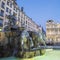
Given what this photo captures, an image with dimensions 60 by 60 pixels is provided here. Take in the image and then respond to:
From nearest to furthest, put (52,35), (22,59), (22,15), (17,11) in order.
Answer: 1. (22,59)
2. (17,11)
3. (22,15)
4. (52,35)

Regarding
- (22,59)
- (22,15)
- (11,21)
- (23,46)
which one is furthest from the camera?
(22,15)

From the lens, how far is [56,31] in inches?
2357

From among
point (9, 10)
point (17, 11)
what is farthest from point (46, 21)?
point (9, 10)

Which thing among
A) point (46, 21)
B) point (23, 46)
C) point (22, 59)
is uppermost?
point (46, 21)

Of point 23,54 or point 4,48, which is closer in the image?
point 23,54

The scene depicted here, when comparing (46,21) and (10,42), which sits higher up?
(46,21)

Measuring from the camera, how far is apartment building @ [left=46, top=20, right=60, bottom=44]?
58.5 m

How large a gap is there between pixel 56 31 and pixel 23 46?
150ft

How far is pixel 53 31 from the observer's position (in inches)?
2376

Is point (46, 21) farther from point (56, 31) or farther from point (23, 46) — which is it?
point (23, 46)

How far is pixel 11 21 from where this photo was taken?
22.6 metres

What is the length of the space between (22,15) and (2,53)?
117 ft

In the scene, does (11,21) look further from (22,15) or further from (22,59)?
(22,15)

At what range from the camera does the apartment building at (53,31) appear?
58469 millimetres
